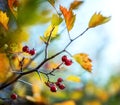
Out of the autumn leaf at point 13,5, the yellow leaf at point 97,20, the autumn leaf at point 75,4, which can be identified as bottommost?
the yellow leaf at point 97,20

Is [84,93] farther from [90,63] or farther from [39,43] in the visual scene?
[90,63]

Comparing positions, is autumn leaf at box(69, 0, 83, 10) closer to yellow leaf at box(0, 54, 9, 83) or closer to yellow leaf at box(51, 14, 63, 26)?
yellow leaf at box(51, 14, 63, 26)

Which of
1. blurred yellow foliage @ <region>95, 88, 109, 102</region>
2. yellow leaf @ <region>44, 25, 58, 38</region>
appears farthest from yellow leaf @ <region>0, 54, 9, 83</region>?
blurred yellow foliage @ <region>95, 88, 109, 102</region>

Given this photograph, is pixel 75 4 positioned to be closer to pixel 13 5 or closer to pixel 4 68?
pixel 13 5

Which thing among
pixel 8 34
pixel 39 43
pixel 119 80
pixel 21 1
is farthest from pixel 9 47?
pixel 119 80

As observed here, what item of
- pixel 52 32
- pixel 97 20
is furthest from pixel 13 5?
pixel 97 20

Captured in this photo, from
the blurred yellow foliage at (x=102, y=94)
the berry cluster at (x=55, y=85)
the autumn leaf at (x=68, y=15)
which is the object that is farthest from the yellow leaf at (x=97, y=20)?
the blurred yellow foliage at (x=102, y=94)

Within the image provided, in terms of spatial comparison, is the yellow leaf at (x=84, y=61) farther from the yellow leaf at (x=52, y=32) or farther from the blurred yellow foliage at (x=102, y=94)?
the blurred yellow foliage at (x=102, y=94)
